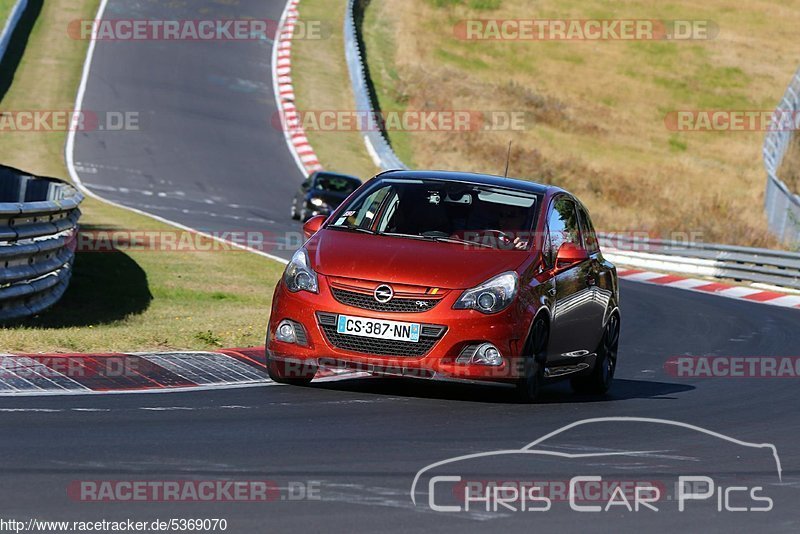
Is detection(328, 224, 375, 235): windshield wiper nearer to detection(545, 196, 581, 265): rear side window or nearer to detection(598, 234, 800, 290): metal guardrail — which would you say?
detection(545, 196, 581, 265): rear side window

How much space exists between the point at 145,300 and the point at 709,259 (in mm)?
15654

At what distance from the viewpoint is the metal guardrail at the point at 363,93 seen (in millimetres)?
43812

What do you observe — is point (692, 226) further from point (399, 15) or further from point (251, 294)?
point (399, 15)

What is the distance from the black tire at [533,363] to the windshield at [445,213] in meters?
0.64

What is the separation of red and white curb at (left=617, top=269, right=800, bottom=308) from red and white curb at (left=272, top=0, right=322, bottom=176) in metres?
13.4

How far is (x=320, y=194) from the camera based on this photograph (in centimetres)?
3275

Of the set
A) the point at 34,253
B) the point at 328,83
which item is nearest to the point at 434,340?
the point at 34,253

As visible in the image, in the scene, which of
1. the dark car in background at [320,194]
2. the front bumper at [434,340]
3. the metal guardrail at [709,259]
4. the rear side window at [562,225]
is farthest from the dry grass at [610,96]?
the front bumper at [434,340]

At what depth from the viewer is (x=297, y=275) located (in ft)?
32.8

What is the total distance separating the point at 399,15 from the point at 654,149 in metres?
14.0

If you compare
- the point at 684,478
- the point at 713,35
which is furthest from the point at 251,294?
the point at 713,35

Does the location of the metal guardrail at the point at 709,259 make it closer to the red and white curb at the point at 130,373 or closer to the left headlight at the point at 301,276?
the red and white curb at the point at 130,373

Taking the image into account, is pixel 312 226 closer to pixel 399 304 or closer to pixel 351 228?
pixel 351 228

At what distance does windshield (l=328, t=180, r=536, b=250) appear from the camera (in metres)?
10.5
